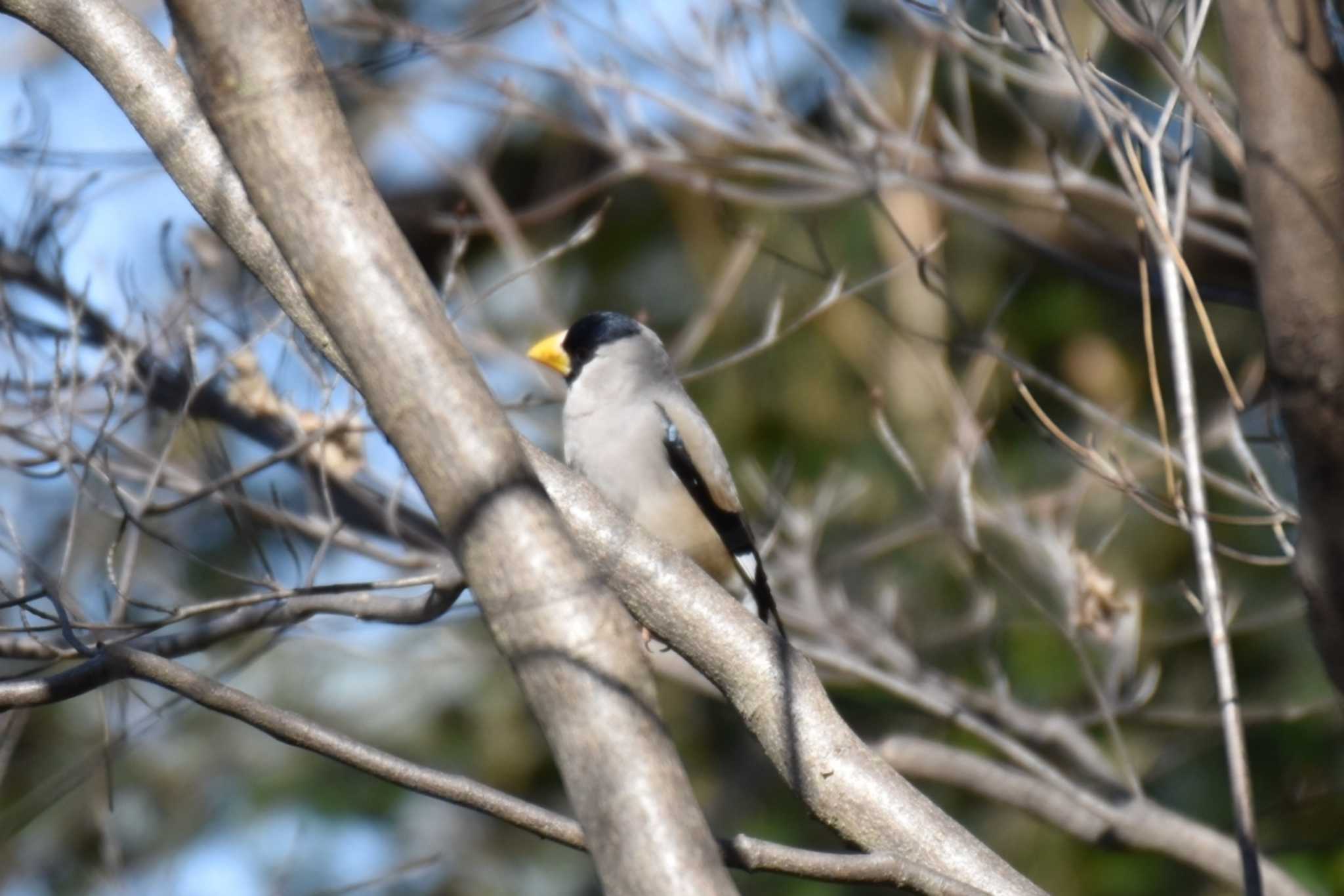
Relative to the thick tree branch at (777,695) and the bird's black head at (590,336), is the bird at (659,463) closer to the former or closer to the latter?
the bird's black head at (590,336)

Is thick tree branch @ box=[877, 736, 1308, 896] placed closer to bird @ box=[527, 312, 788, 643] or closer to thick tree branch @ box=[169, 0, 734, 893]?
bird @ box=[527, 312, 788, 643]

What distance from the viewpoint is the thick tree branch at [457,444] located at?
1576 millimetres

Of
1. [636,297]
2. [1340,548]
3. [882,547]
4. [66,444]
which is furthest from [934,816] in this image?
[636,297]

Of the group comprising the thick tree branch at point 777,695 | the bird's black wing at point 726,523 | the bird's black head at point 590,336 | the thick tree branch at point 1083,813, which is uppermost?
the bird's black head at point 590,336

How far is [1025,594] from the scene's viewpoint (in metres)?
3.57

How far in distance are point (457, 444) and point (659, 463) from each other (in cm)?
257

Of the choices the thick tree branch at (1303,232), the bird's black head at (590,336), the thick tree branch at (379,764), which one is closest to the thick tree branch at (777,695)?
the thick tree branch at (379,764)

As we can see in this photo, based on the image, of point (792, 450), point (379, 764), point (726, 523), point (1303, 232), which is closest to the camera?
point (1303, 232)

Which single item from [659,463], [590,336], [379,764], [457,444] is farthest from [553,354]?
[457,444]

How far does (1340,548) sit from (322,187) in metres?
1.40

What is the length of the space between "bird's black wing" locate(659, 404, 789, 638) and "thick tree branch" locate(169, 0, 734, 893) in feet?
7.74

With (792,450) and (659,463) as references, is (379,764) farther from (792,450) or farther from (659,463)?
(792,450)

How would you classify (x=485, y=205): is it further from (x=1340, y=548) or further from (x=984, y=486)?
(x=1340, y=548)

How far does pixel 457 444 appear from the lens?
64.7 inches
